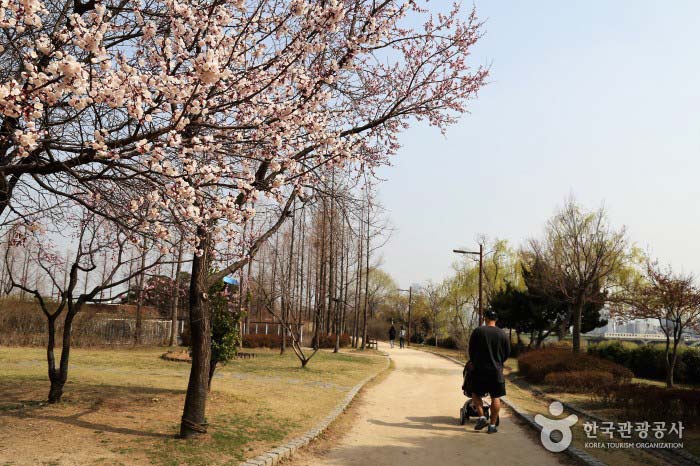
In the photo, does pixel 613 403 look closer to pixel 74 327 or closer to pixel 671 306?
pixel 671 306

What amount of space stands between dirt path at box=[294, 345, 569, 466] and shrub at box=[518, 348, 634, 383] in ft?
20.6

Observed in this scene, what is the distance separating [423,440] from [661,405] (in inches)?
207

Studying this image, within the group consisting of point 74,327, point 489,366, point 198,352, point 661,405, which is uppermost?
point 198,352

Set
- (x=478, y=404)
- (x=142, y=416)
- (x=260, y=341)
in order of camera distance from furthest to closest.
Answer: (x=260, y=341)
(x=478, y=404)
(x=142, y=416)

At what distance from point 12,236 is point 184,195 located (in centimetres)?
499

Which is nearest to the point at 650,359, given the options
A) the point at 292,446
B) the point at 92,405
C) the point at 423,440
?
the point at 423,440

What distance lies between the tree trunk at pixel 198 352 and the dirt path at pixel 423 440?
1629 mm

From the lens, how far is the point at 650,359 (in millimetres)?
24953

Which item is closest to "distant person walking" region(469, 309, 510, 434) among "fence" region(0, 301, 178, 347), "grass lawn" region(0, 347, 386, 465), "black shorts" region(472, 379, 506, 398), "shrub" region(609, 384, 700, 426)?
"black shorts" region(472, 379, 506, 398)

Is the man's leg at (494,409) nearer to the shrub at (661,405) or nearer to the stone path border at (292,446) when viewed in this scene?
the stone path border at (292,446)

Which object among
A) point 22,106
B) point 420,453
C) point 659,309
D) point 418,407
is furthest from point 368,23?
point 659,309

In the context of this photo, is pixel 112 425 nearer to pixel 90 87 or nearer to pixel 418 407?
pixel 90 87

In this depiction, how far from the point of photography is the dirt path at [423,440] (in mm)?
7000

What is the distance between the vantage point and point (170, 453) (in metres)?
6.47
